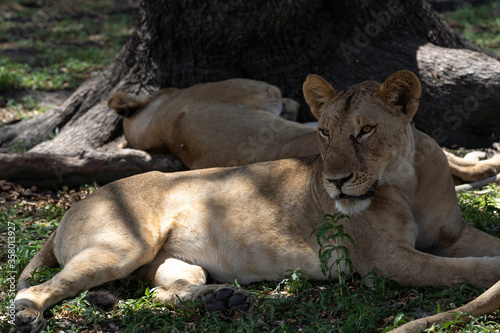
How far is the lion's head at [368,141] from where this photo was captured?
146 inches

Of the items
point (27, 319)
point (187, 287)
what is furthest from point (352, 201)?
point (27, 319)

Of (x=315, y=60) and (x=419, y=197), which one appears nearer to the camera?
(x=419, y=197)

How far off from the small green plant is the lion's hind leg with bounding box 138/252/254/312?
498 mm

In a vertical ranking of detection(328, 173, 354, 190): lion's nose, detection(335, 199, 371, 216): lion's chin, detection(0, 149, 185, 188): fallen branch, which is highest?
detection(328, 173, 354, 190): lion's nose

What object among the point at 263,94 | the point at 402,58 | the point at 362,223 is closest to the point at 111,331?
the point at 362,223

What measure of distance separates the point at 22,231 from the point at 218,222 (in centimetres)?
195

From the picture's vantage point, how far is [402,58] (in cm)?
662

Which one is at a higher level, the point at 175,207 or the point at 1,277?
the point at 175,207

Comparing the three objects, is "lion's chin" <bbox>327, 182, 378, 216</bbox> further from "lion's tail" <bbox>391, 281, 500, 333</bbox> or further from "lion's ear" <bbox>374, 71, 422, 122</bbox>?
"lion's tail" <bbox>391, 281, 500, 333</bbox>

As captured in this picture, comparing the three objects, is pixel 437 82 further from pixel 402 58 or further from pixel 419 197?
pixel 419 197

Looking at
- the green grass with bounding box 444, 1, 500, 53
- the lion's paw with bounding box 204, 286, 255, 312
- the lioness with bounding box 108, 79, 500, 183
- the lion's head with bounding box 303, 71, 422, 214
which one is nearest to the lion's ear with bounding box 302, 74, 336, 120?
the lion's head with bounding box 303, 71, 422, 214

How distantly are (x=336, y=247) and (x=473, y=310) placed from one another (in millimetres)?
821

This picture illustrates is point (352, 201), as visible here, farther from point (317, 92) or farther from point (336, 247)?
point (317, 92)

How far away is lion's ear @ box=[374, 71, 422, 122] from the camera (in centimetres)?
373
